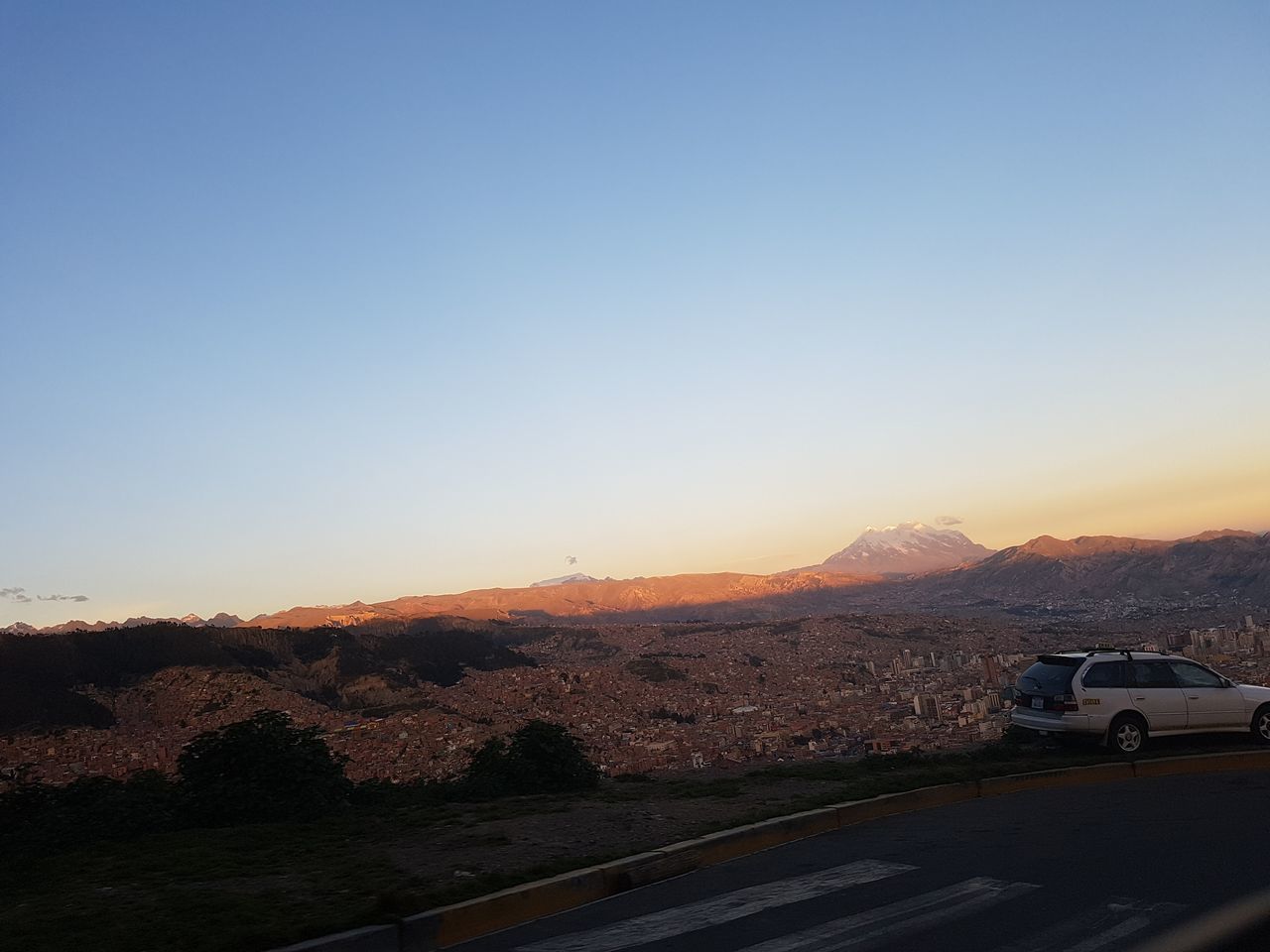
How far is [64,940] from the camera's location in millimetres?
5586

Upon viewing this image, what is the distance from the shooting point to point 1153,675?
13.6 m

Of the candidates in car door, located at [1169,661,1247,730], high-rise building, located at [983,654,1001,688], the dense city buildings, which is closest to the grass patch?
car door, located at [1169,661,1247,730]

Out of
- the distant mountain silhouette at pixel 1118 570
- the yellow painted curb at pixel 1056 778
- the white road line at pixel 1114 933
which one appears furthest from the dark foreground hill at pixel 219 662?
the distant mountain silhouette at pixel 1118 570

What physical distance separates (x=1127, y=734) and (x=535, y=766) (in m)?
8.71

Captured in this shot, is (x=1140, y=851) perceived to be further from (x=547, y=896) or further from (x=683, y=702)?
(x=683, y=702)

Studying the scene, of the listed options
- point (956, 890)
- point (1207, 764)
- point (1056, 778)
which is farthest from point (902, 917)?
point (1207, 764)

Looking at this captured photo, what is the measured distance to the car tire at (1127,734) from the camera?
13.1m

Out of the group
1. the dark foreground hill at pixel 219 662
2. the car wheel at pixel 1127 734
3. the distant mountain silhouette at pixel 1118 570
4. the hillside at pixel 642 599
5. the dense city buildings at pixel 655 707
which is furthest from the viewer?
the hillside at pixel 642 599

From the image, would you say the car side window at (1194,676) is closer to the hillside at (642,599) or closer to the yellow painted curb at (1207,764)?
the yellow painted curb at (1207,764)

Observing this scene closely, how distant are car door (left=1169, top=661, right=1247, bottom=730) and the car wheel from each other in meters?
0.86

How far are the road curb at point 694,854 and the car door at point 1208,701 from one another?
1.21 meters

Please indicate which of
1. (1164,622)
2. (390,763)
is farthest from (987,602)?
(390,763)

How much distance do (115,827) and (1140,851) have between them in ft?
32.6

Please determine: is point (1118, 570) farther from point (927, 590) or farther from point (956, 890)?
point (956, 890)
